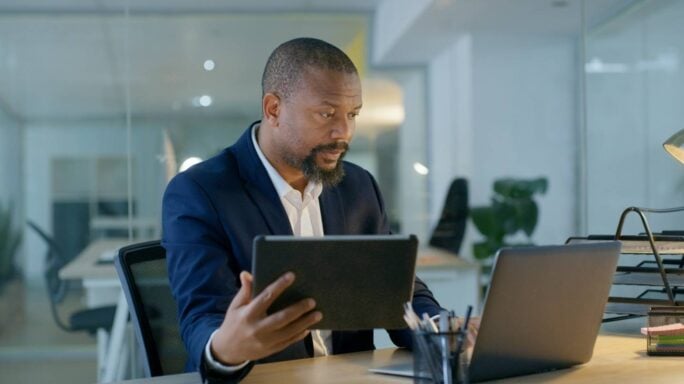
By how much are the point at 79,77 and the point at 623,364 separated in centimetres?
335

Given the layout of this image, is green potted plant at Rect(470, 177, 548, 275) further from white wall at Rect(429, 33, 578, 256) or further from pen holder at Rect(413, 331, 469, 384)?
pen holder at Rect(413, 331, 469, 384)

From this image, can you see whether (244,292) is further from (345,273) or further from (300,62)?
(300,62)

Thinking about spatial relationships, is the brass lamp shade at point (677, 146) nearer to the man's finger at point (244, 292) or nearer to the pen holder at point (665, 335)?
the pen holder at point (665, 335)

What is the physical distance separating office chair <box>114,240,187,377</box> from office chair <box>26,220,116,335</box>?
2.51 m

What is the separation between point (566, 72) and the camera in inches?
203

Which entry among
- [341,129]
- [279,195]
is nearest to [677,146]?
[341,129]

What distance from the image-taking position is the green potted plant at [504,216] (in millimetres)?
5090

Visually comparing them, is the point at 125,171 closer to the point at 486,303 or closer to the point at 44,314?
the point at 44,314

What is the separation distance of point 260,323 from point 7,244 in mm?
3358

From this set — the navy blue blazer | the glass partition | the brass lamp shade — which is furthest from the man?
the glass partition

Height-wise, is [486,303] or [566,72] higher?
[566,72]

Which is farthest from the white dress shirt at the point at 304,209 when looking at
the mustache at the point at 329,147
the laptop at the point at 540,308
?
the laptop at the point at 540,308

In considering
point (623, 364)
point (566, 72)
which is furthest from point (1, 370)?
point (623, 364)

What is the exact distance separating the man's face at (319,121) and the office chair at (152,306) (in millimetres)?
392
